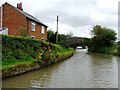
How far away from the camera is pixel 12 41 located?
20.9 m

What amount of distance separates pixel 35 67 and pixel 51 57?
401cm

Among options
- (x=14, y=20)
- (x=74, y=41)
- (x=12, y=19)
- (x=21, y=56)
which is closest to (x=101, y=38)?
(x=74, y=41)

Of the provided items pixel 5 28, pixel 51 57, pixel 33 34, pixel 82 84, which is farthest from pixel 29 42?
pixel 33 34

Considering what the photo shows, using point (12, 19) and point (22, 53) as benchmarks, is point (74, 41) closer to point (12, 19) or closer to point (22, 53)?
point (12, 19)

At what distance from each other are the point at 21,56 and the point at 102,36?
4482 centimetres

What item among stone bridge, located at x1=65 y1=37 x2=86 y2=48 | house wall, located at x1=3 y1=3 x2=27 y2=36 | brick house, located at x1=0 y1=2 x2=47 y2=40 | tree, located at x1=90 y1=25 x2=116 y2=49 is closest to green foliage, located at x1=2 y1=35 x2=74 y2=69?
brick house, located at x1=0 y1=2 x2=47 y2=40

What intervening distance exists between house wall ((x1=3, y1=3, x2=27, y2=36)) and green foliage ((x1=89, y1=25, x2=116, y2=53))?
30816 millimetres

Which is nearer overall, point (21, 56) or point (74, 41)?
point (21, 56)

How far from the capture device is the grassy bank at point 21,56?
17337 mm

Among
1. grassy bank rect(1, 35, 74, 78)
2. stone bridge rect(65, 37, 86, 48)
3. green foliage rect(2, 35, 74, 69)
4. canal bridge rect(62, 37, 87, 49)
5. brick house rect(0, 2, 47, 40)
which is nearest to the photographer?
grassy bank rect(1, 35, 74, 78)

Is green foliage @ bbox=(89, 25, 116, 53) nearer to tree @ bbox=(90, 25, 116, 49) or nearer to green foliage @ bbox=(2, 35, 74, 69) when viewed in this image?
tree @ bbox=(90, 25, 116, 49)

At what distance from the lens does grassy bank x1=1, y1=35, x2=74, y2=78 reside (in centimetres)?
1734

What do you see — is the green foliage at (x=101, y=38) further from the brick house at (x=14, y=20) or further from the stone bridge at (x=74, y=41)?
the brick house at (x=14, y=20)

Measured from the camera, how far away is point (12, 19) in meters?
37.5
